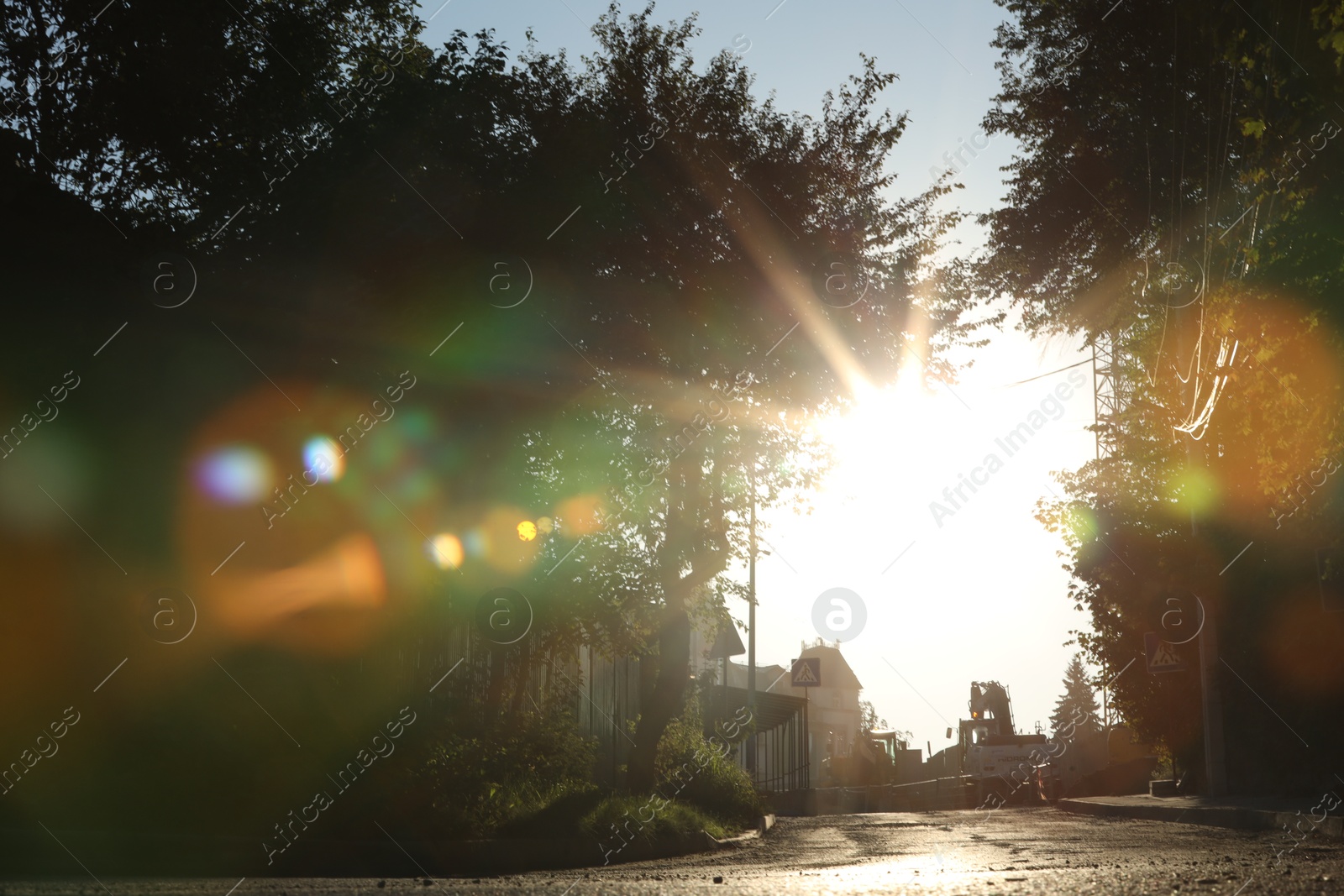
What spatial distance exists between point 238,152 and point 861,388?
967 cm

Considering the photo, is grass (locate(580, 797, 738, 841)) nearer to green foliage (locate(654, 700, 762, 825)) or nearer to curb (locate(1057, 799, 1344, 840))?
green foliage (locate(654, 700, 762, 825))

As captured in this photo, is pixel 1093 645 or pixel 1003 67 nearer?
pixel 1003 67

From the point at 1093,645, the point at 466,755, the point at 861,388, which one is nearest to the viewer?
the point at 466,755

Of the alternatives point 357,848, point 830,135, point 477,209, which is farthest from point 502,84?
point 357,848

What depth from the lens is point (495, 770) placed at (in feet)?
43.2

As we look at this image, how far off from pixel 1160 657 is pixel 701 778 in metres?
8.41

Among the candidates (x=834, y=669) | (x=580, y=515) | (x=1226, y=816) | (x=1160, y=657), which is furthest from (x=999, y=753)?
(x=834, y=669)

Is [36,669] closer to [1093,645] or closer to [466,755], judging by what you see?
[466,755]

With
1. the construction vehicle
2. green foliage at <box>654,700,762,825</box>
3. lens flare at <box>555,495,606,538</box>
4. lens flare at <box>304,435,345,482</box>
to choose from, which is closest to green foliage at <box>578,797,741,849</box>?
green foliage at <box>654,700,762,825</box>

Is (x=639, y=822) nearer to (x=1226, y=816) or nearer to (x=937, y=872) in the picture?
(x=937, y=872)

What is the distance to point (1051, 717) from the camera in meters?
115

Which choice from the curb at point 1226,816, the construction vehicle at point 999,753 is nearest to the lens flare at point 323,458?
the curb at point 1226,816

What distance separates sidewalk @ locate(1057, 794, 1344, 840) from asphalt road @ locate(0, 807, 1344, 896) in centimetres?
48

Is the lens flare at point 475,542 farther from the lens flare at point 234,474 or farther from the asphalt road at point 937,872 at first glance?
the asphalt road at point 937,872
